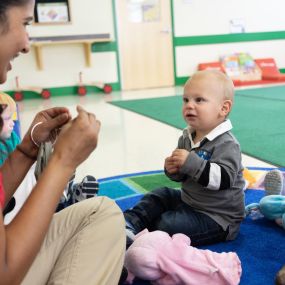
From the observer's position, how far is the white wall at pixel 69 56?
18.9 feet

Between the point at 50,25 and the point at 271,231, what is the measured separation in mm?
5055

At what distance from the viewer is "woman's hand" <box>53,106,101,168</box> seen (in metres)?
0.72

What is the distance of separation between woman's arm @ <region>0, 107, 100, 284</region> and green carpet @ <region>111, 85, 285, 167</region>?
4.91 ft

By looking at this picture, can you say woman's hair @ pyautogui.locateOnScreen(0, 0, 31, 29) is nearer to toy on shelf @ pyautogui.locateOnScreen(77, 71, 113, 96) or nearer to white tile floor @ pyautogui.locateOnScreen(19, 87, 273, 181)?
white tile floor @ pyautogui.locateOnScreen(19, 87, 273, 181)

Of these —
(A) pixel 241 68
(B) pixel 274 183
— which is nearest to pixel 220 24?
(A) pixel 241 68

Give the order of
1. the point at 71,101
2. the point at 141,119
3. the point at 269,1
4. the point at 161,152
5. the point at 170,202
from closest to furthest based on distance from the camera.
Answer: the point at 170,202
the point at 161,152
the point at 141,119
the point at 71,101
the point at 269,1

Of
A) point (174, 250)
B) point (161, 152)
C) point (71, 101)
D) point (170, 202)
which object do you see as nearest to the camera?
point (174, 250)

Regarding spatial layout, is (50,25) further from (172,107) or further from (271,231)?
(271,231)

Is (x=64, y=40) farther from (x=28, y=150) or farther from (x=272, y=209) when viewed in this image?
(x=28, y=150)

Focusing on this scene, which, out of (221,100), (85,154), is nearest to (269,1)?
(221,100)

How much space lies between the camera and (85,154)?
743 millimetres

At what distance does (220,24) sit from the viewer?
21.7ft

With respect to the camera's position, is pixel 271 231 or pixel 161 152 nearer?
pixel 271 231

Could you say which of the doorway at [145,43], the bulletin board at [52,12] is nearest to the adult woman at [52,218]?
the bulletin board at [52,12]
